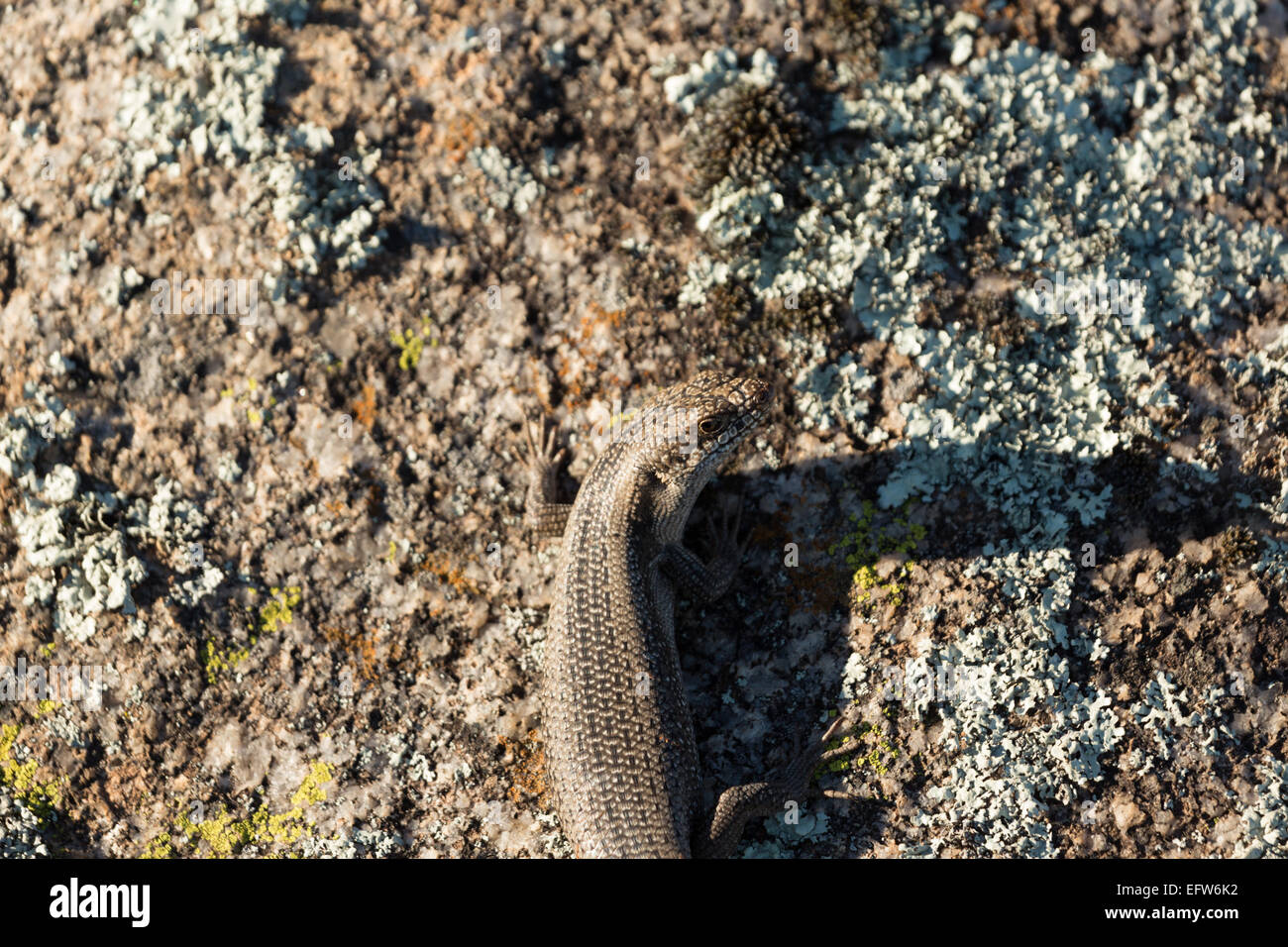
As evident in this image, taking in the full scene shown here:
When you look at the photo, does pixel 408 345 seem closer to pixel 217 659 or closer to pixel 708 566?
pixel 217 659

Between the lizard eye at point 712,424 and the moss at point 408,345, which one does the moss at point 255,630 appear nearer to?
the moss at point 408,345

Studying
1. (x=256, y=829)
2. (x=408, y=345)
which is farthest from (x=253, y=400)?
(x=256, y=829)

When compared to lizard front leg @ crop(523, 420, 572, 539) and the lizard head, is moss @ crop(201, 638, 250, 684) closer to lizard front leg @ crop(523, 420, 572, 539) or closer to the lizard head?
lizard front leg @ crop(523, 420, 572, 539)

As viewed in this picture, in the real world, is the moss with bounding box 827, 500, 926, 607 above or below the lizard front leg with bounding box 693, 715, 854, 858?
above

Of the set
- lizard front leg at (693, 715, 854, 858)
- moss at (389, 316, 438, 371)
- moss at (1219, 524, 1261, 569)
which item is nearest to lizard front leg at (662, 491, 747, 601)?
lizard front leg at (693, 715, 854, 858)

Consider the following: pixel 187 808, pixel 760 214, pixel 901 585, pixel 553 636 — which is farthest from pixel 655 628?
pixel 187 808

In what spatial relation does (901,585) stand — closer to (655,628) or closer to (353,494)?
(655,628)
